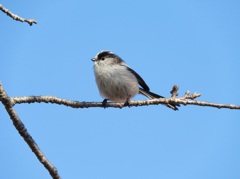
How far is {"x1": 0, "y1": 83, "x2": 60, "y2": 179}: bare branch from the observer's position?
3.15 m

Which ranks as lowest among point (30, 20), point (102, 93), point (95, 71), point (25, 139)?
point (25, 139)

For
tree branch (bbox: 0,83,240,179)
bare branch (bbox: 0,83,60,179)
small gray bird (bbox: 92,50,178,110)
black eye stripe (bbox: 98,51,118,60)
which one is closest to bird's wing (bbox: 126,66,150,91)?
small gray bird (bbox: 92,50,178,110)

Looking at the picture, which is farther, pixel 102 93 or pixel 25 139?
pixel 102 93

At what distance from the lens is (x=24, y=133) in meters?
3.31

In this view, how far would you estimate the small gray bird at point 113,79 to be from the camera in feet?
19.6

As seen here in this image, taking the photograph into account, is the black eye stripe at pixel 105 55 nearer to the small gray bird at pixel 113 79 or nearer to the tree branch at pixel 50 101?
the small gray bird at pixel 113 79

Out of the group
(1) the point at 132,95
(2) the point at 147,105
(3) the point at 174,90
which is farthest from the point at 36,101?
(1) the point at 132,95

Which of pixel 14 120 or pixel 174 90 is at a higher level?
pixel 174 90

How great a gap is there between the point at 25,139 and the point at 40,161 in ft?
0.86

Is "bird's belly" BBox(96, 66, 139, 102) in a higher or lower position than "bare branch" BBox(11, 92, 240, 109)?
higher

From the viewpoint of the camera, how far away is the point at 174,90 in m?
4.18

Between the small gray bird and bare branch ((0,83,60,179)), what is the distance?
2.59 meters

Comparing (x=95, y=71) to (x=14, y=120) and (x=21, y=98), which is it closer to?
(x=21, y=98)

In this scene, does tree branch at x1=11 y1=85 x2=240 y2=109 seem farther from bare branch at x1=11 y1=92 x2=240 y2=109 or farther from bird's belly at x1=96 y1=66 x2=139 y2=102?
bird's belly at x1=96 y1=66 x2=139 y2=102
